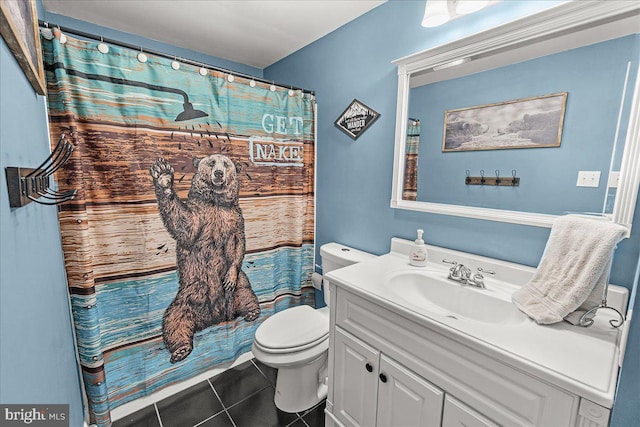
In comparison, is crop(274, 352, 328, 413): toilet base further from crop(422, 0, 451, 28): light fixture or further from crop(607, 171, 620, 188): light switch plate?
crop(422, 0, 451, 28): light fixture

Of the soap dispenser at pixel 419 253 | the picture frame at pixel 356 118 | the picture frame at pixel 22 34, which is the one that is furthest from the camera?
the picture frame at pixel 356 118

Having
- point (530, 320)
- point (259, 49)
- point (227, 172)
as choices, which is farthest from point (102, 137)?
point (530, 320)

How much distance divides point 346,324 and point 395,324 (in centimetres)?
27

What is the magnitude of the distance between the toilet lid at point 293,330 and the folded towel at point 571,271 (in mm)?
973

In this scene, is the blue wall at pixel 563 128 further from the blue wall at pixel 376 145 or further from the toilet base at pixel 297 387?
the toilet base at pixel 297 387

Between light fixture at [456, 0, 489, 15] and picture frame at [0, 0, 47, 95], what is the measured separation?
55.2 inches

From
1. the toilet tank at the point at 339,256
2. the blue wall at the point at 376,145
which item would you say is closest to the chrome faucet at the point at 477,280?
the blue wall at the point at 376,145

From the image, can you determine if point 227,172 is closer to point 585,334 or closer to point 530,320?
point 530,320

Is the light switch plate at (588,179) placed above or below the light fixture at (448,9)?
below

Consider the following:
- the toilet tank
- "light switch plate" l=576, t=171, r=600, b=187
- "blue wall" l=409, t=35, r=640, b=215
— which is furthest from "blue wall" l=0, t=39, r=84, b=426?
"light switch plate" l=576, t=171, r=600, b=187

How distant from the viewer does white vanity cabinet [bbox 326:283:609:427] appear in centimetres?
74

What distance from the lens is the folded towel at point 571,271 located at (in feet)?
2.80

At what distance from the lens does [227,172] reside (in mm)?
1712

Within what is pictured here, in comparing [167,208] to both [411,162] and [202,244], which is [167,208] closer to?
[202,244]
